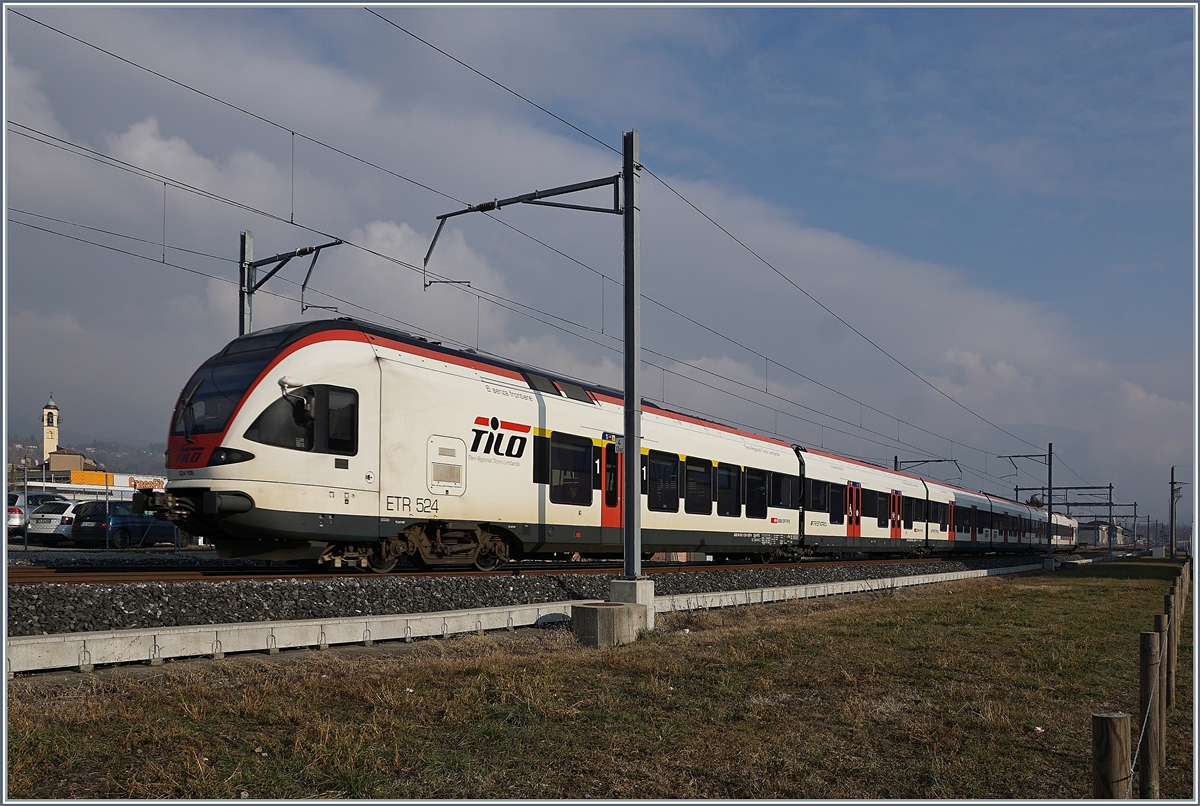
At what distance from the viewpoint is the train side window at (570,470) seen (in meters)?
18.1

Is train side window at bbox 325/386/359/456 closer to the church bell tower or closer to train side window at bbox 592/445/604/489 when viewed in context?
train side window at bbox 592/445/604/489

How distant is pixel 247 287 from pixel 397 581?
42.4 feet

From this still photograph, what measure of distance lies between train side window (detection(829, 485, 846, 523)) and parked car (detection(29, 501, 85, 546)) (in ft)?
80.8

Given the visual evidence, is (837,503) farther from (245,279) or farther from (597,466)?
(245,279)

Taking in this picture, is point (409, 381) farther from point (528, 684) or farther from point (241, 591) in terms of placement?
point (528, 684)

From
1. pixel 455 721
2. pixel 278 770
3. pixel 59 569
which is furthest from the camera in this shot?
pixel 59 569

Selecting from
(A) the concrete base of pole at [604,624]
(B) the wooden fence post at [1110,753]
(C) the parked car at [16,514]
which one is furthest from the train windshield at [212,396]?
(C) the parked car at [16,514]

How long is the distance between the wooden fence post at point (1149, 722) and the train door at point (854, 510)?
27.3 meters

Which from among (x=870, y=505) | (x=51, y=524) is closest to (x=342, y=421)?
(x=51, y=524)

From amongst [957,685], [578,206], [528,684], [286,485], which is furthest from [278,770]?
[578,206]

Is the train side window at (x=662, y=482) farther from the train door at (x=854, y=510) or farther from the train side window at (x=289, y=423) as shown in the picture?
the train door at (x=854, y=510)

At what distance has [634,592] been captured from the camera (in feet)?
42.5

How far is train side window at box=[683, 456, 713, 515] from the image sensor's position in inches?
875

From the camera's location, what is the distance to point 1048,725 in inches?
277
